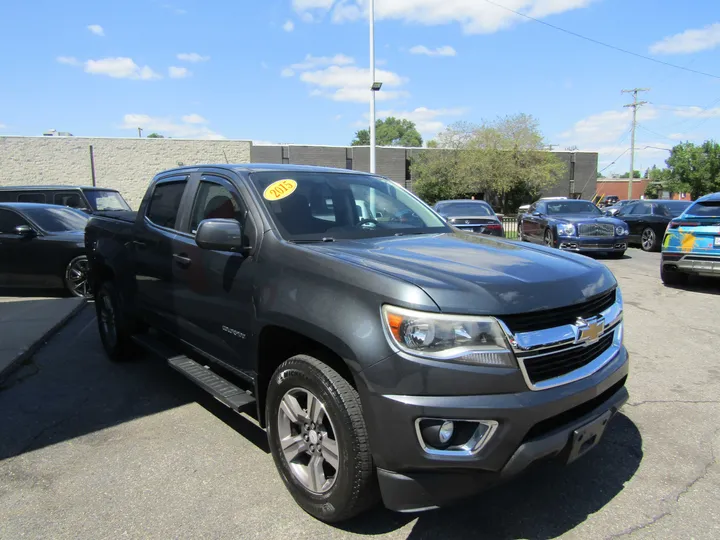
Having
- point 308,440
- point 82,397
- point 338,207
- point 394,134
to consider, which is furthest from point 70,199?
point 394,134

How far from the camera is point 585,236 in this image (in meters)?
13.1

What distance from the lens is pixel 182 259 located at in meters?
3.73

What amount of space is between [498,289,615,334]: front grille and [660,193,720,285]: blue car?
271 inches

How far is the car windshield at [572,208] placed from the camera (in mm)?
14512

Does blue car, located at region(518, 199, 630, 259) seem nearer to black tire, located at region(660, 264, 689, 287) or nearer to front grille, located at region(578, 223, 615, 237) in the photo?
front grille, located at region(578, 223, 615, 237)

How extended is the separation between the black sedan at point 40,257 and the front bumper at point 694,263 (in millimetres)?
9704

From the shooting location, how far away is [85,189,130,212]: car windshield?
13617 millimetres

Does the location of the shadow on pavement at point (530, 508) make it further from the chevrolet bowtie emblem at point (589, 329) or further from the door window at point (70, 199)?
the door window at point (70, 199)

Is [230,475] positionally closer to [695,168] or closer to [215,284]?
[215,284]

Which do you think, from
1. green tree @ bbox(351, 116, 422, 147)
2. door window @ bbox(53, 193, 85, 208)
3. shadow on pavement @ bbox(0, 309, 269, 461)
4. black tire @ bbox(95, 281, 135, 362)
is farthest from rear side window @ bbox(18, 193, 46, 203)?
green tree @ bbox(351, 116, 422, 147)

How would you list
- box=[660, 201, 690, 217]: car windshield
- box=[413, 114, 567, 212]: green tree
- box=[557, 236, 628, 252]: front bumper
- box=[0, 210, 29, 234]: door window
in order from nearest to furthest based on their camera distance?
box=[0, 210, 29, 234]: door window < box=[557, 236, 628, 252]: front bumper < box=[660, 201, 690, 217]: car windshield < box=[413, 114, 567, 212]: green tree

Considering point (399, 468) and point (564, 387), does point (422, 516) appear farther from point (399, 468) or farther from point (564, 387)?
point (564, 387)

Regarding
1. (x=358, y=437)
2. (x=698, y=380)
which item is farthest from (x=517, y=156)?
(x=358, y=437)

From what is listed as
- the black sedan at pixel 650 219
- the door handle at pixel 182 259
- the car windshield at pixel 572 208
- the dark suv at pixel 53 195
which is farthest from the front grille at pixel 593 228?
the dark suv at pixel 53 195
